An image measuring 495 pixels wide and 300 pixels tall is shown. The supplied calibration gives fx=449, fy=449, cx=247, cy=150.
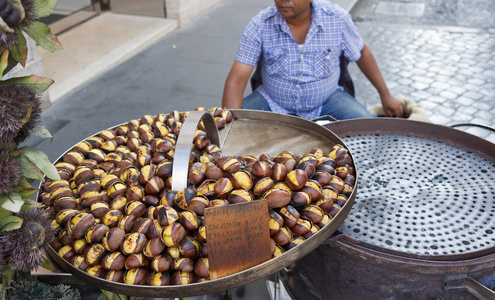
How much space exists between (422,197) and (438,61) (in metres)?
4.12

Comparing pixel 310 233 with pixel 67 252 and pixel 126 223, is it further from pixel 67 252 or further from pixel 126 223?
pixel 67 252

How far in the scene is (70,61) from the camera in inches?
193

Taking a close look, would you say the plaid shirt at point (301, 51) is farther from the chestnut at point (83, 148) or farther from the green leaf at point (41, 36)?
the green leaf at point (41, 36)

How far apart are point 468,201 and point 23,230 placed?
147 cm

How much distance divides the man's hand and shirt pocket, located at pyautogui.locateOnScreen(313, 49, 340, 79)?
1.62 feet

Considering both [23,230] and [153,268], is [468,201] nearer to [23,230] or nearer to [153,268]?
[153,268]

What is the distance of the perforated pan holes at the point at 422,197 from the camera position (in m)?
1.50

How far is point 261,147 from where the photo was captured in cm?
179

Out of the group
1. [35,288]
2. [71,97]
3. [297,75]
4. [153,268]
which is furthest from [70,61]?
[153,268]

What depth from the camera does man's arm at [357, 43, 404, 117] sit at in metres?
3.03

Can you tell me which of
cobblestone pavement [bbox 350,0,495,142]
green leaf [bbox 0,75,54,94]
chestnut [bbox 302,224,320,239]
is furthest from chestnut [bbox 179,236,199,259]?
cobblestone pavement [bbox 350,0,495,142]

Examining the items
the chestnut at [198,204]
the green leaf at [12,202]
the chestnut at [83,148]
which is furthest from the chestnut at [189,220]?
the chestnut at [83,148]

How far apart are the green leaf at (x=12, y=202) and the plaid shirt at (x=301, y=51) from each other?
1943 mm

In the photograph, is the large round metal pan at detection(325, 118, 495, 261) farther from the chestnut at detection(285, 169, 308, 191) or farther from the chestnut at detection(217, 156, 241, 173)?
the chestnut at detection(217, 156, 241, 173)
